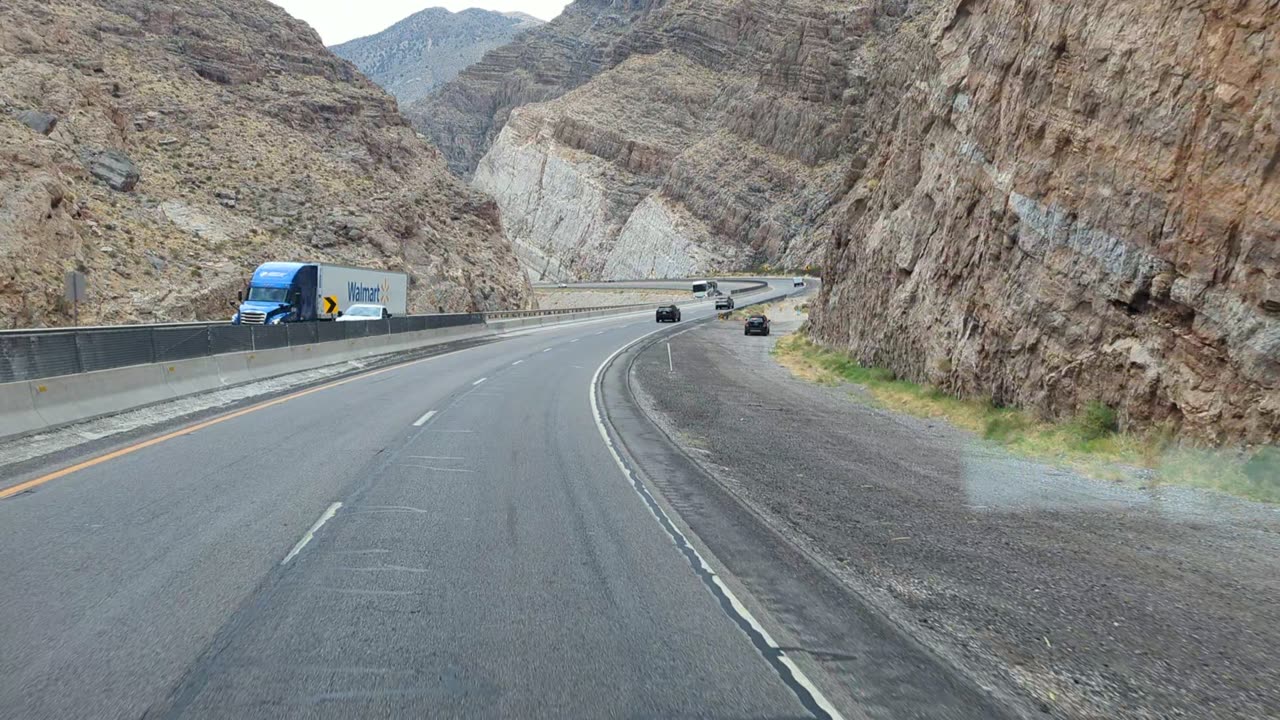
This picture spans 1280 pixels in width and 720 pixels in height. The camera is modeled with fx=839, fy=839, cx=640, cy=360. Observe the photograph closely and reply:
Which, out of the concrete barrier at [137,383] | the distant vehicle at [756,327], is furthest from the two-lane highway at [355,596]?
the distant vehicle at [756,327]

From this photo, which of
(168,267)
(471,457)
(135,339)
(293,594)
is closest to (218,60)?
(168,267)

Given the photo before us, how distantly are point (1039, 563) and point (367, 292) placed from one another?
1400 inches

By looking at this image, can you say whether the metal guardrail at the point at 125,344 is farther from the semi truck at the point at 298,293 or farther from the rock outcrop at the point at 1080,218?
the rock outcrop at the point at 1080,218

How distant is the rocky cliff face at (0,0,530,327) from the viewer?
1347 inches

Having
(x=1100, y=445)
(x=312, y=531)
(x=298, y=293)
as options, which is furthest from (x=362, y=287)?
(x=312, y=531)

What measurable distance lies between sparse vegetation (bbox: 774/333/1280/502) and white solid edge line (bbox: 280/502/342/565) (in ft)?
30.7

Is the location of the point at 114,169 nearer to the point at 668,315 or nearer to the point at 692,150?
the point at 668,315

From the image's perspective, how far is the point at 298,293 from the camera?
105ft

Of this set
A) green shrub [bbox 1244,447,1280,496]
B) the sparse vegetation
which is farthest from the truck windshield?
green shrub [bbox 1244,447,1280,496]

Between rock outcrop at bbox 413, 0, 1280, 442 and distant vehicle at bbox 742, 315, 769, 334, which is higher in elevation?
rock outcrop at bbox 413, 0, 1280, 442

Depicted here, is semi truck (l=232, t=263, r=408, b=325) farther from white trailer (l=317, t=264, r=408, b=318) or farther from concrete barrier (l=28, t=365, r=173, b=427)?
concrete barrier (l=28, t=365, r=173, b=427)

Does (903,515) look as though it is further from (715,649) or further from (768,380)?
(768,380)

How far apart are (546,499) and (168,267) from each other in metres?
37.3

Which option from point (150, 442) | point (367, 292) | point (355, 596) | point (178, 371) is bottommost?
point (150, 442)
